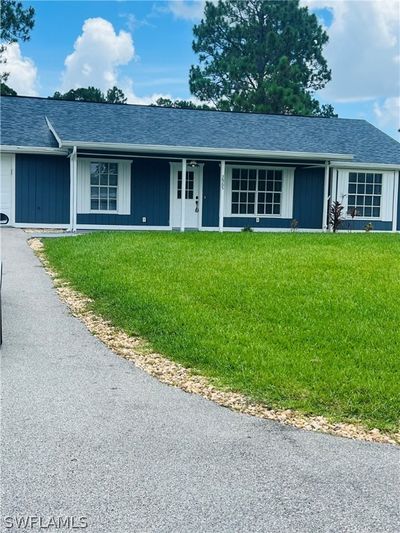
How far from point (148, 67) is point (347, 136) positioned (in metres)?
8.01

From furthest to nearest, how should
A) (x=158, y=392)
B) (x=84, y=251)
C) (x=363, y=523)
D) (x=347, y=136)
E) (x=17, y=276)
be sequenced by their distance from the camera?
(x=347, y=136), (x=84, y=251), (x=17, y=276), (x=158, y=392), (x=363, y=523)

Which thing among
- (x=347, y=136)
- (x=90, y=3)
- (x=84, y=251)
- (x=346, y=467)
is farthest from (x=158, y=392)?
(x=347, y=136)

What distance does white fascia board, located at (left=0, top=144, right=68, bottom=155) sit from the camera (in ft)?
61.8

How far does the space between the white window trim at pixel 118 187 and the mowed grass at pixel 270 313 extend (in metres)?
6.35

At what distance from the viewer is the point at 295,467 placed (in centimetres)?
372

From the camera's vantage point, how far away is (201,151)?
19172mm

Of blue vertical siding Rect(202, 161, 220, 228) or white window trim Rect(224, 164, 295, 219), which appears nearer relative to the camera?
blue vertical siding Rect(202, 161, 220, 228)

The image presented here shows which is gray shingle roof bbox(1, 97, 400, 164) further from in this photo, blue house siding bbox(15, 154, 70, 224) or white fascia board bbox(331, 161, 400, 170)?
blue house siding bbox(15, 154, 70, 224)

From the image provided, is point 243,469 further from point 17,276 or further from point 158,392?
point 17,276

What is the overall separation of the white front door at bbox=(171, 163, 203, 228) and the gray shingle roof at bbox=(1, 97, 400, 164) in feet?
3.38

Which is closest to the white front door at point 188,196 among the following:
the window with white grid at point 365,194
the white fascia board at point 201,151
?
the white fascia board at point 201,151

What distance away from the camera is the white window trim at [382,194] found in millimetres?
22047

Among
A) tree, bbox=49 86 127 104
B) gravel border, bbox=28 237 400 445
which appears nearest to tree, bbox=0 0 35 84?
tree, bbox=49 86 127 104

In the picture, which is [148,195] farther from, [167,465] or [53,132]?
[167,465]
